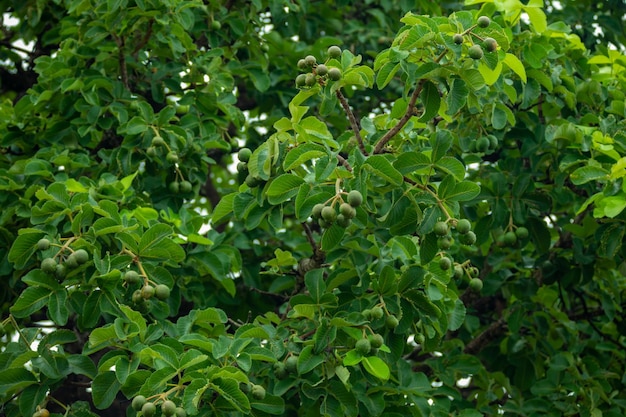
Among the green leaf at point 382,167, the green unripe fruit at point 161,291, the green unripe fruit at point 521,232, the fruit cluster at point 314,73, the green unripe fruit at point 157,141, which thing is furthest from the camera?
the green unripe fruit at point 521,232

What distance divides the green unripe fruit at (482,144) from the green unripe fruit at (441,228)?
112 centimetres

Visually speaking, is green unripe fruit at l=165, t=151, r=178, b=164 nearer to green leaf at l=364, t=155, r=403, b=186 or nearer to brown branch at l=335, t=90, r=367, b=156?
brown branch at l=335, t=90, r=367, b=156

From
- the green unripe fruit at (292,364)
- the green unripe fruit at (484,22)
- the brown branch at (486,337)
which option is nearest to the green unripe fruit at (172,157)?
the green unripe fruit at (292,364)

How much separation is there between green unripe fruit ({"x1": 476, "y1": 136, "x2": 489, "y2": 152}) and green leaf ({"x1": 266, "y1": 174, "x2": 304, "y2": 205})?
130 centimetres

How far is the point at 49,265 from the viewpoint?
3.34 meters

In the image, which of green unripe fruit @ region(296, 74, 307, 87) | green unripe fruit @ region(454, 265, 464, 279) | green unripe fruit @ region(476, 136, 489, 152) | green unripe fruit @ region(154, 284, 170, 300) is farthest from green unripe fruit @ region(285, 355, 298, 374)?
green unripe fruit @ region(476, 136, 489, 152)

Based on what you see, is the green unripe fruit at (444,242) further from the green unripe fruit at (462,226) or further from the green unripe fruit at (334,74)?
the green unripe fruit at (334,74)

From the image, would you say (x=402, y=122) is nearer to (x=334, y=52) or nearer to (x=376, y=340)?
(x=334, y=52)

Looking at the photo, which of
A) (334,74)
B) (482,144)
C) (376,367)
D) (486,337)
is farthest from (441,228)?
(486,337)

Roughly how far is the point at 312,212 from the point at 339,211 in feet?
0.30

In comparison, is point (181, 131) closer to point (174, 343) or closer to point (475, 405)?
point (174, 343)

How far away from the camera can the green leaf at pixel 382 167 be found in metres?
3.07

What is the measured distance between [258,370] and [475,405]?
1.68 metres

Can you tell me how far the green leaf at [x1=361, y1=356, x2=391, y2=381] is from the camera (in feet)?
10.3
